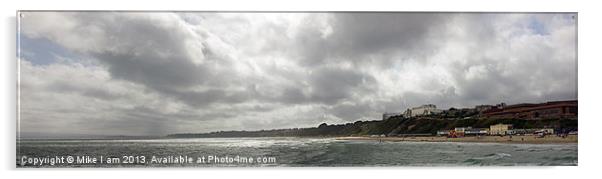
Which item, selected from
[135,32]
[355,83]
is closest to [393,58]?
[355,83]

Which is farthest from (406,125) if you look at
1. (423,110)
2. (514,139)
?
(514,139)

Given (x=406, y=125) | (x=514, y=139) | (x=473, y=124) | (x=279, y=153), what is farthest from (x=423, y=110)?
(x=279, y=153)

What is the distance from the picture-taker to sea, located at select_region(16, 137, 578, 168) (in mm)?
3535

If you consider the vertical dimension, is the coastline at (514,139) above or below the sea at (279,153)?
above

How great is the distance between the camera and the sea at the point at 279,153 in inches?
139

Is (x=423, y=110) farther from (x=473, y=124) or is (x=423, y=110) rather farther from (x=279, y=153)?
(x=279, y=153)

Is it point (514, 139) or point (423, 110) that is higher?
point (423, 110)

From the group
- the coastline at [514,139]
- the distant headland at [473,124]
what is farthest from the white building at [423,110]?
the coastline at [514,139]

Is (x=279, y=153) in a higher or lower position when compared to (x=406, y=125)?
lower

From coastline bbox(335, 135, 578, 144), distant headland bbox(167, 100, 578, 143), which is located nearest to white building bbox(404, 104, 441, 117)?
distant headland bbox(167, 100, 578, 143)

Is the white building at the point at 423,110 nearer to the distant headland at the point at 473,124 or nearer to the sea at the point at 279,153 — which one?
the distant headland at the point at 473,124

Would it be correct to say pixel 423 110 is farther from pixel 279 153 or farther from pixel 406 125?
pixel 279 153

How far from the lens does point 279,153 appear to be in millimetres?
3639

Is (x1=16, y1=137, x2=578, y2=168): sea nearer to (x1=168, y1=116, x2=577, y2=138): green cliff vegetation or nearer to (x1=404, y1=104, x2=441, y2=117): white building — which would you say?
(x1=168, y1=116, x2=577, y2=138): green cliff vegetation
